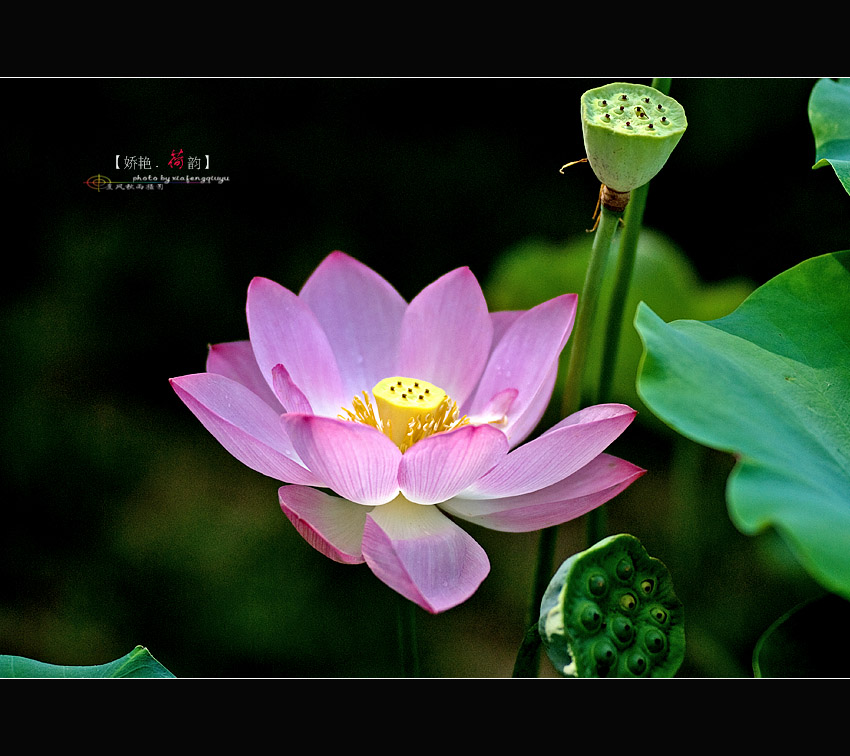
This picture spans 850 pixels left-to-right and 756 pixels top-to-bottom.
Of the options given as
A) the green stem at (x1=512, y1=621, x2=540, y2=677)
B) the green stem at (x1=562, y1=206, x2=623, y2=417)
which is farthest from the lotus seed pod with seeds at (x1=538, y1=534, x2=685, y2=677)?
the green stem at (x1=562, y1=206, x2=623, y2=417)

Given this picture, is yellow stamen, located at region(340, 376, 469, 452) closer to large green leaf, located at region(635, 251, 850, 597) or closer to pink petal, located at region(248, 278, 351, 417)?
pink petal, located at region(248, 278, 351, 417)

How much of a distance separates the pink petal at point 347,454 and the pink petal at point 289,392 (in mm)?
36

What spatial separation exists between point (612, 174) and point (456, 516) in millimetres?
239

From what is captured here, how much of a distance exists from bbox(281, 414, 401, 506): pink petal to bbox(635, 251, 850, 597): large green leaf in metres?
0.15

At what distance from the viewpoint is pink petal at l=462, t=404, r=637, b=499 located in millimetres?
563

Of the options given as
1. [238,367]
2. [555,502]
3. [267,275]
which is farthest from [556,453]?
[267,275]

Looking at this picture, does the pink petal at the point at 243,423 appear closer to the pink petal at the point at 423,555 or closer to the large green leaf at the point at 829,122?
the pink petal at the point at 423,555

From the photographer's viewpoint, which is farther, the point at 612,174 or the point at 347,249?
the point at 347,249

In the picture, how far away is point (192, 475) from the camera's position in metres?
0.77

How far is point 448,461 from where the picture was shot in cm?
55

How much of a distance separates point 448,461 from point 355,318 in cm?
21

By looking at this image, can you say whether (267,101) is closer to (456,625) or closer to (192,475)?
(192,475)

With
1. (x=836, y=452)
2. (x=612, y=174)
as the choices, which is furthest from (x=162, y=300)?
(x=836, y=452)

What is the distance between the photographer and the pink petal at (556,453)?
0.56 m
